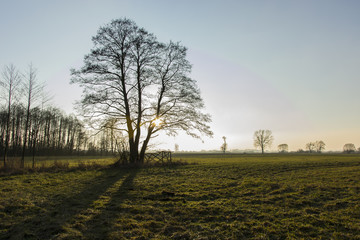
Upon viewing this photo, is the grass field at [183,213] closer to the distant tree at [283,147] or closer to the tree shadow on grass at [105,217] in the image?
the tree shadow on grass at [105,217]

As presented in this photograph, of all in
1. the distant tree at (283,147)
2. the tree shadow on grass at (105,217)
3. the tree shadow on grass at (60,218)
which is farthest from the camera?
the distant tree at (283,147)

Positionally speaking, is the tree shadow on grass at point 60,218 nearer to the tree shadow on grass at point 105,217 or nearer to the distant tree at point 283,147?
the tree shadow on grass at point 105,217

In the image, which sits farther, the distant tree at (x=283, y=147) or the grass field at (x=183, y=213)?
the distant tree at (x=283, y=147)

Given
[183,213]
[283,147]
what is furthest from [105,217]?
[283,147]

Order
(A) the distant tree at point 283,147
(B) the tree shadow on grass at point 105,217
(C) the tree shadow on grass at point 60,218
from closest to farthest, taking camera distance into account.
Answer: (C) the tree shadow on grass at point 60,218 → (B) the tree shadow on grass at point 105,217 → (A) the distant tree at point 283,147

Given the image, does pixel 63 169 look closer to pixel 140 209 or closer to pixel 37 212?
pixel 37 212

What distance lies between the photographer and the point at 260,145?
96812 mm

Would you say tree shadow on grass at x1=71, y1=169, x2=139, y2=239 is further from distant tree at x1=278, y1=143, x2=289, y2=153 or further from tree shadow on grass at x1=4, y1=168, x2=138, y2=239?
distant tree at x1=278, y1=143, x2=289, y2=153

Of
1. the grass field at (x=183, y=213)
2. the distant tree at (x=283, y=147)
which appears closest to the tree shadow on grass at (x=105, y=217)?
the grass field at (x=183, y=213)

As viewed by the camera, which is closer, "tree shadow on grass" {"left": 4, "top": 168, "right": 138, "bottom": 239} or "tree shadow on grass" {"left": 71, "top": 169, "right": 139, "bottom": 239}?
"tree shadow on grass" {"left": 4, "top": 168, "right": 138, "bottom": 239}

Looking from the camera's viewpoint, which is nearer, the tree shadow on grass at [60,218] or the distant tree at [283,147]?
the tree shadow on grass at [60,218]

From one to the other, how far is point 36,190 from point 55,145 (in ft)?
183

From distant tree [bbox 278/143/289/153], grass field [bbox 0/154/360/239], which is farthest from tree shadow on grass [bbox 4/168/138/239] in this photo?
distant tree [bbox 278/143/289/153]

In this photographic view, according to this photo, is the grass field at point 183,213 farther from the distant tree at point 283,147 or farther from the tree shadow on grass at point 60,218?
the distant tree at point 283,147
